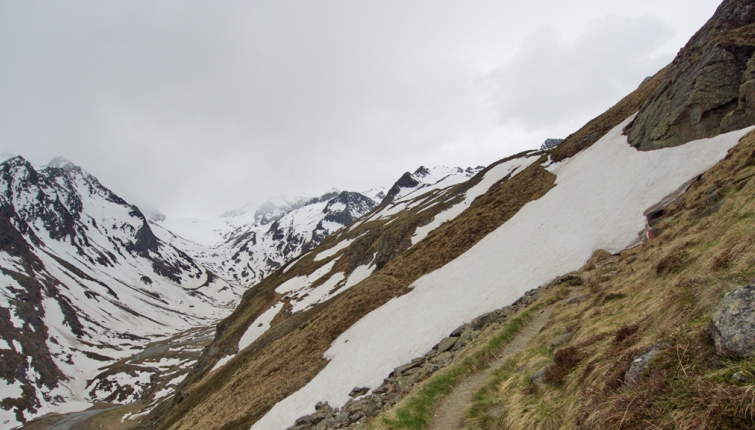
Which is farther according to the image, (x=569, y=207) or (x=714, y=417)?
(x=569, y=207)

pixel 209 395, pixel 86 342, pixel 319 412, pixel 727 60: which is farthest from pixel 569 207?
pixel 86 342

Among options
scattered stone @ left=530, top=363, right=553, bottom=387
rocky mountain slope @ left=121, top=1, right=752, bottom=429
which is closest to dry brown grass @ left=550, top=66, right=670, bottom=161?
rocky mountain slope @ left=121, top=1, right=752, bottom=429

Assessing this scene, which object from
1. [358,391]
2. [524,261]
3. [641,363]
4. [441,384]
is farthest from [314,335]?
[641,363]

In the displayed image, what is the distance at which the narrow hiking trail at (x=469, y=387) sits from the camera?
8883 millimetres

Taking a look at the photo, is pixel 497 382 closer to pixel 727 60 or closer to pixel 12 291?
pixel 727 60

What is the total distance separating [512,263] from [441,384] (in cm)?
1353

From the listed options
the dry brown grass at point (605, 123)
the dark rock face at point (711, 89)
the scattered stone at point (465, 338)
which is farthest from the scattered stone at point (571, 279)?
the dry brown grass at point (605, 123)

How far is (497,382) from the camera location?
9445 mm

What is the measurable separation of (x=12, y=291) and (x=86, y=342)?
4542 centimetres

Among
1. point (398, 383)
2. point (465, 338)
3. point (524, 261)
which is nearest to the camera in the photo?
point (398, 383)

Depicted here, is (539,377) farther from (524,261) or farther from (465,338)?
(524,261)

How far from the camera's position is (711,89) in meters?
21.9

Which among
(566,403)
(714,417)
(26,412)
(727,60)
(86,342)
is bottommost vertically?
(566,403)

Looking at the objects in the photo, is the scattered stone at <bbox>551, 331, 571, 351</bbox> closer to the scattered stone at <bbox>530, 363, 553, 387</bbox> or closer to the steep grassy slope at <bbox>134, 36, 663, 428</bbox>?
the scattered stone at <bbox>530, 363, 553, 387</bbox>
